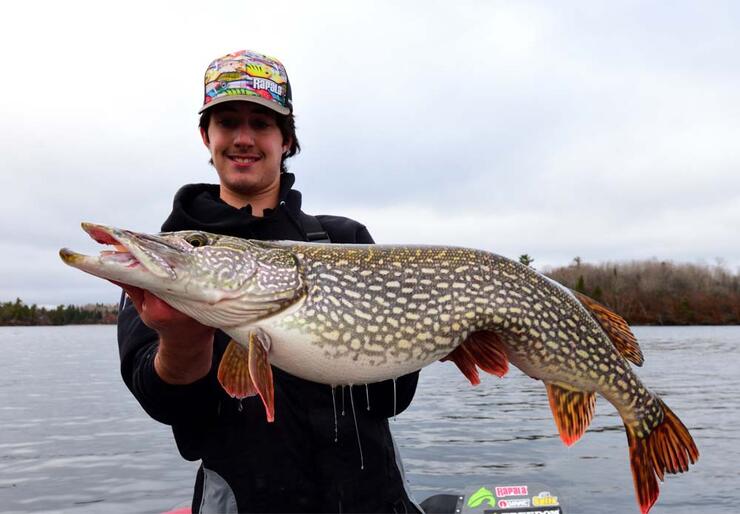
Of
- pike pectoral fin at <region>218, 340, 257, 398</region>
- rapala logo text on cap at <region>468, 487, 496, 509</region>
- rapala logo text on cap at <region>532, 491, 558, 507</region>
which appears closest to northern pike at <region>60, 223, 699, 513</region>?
pike pectoral fin at <region>218, 340, 257, 398</region>

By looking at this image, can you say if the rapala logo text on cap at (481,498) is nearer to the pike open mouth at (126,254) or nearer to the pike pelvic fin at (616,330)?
the pike pelvic fin at (616,330)

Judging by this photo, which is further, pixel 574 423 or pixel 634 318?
pixel 634 318

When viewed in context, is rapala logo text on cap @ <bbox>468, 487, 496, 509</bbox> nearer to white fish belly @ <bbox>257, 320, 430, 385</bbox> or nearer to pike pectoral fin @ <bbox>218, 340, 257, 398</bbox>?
white fish belly @ <bbox>257, 320, 430, 385</bbox>

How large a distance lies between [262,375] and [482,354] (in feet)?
3.49

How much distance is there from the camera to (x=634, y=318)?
60.1 m

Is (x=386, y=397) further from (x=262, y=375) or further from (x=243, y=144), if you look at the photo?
(x=243, y=144)

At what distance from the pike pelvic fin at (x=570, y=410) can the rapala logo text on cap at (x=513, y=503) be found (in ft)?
2.70

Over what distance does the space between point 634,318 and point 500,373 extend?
203ft

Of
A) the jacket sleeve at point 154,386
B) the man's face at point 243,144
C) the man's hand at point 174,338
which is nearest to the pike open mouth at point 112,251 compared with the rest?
the man's hand at point 174,338

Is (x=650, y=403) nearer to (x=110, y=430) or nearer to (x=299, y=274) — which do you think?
(x=299, y=274)

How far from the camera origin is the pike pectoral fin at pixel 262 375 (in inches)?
Result: 98.7

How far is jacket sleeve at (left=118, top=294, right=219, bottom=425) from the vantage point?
273cm

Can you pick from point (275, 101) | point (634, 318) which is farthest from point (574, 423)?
point (634, 318)

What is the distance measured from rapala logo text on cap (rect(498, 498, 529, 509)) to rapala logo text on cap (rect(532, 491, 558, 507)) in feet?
0.16
